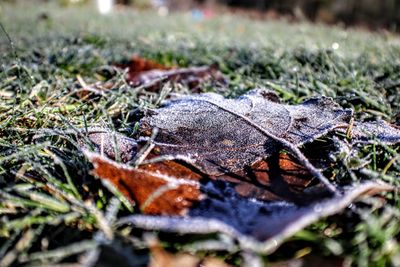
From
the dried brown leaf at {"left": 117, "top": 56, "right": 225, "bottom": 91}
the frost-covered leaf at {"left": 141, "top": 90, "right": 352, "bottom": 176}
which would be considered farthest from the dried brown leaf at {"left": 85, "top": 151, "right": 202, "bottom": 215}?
the dried brown leaf at {"left": 117, "top": 56, "right": 225, "bottom": 91}

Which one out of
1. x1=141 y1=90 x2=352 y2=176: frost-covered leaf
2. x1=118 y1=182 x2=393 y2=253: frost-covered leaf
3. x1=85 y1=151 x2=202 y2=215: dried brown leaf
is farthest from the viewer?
x1=141 y1=90 x2=352 y2=176: frost-covered leaf

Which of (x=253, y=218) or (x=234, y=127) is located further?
(x=234, y=127)

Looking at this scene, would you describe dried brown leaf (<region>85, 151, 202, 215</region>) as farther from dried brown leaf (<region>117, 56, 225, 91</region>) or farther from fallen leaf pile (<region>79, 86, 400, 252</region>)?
dried brown leaf (<region>117, 56, 225, 91</region>)

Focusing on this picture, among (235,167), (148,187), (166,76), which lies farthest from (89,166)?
(166,76)

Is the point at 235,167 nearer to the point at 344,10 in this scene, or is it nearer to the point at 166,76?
the point at 166,76

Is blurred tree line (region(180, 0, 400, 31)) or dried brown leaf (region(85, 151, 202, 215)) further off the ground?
dried brown leaf (region(85, 151, 202, 215))

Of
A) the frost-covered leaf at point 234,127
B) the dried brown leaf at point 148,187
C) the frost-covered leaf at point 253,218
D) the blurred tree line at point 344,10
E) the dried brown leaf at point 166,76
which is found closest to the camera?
the frost-covered leaf at point 253,218

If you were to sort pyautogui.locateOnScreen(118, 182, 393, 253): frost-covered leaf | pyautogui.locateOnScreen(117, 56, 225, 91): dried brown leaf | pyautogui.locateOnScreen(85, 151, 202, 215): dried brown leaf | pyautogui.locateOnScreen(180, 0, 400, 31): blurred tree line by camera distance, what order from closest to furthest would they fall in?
pyautogui.locateOnScreen(118, 182, 393, 253): frost-covered leaf, pyautogui.locateOnScreen(85, 151, 202, 215): dried brown leaf, pyautogui.locateOnScreen(117, 56, 225, 91): dried brown leaf, pyautogui.locateOnScreen(180, 0, 400, 31): blurred tree line

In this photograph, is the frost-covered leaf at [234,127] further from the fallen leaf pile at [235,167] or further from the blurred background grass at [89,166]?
the blurred background grass at [89,166]

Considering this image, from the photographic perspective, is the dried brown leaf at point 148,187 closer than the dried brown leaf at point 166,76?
Yes

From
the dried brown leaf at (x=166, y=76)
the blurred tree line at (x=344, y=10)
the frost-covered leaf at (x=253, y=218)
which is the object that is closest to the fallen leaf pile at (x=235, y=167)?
the frost-covered leaf at (x=253, y=218)
